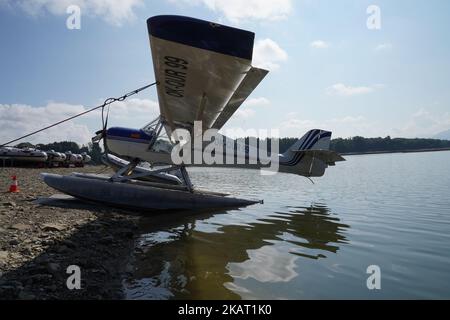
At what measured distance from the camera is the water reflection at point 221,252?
384 cm

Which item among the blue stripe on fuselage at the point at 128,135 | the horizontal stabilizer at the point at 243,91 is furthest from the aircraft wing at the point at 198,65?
the blue stripe on fuselage at the point at 128,135

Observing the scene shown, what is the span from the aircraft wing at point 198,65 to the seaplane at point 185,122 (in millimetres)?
13

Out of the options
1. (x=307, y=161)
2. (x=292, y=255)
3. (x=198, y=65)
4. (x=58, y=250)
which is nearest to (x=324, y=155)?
(x=307, y=161)

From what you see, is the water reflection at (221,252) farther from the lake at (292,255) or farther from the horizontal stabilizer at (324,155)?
the horizontal stabilizer at (324,155)

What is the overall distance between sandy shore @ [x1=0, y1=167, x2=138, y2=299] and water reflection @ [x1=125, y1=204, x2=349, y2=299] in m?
0.32

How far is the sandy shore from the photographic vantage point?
330 cm

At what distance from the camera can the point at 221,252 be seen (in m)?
5.30

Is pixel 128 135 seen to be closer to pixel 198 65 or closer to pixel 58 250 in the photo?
pixel 198 65

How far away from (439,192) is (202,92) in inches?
428

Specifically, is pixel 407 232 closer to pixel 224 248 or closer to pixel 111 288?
pixel 224 248

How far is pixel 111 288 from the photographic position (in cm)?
364

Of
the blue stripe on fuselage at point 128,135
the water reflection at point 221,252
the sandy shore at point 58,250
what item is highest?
the blue stripe on fuselage at point 128,135

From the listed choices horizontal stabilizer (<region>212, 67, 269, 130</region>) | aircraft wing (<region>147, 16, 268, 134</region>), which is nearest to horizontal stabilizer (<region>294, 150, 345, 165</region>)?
horizontal stabilizer (<region>212, 67, 269, 130</region>)
